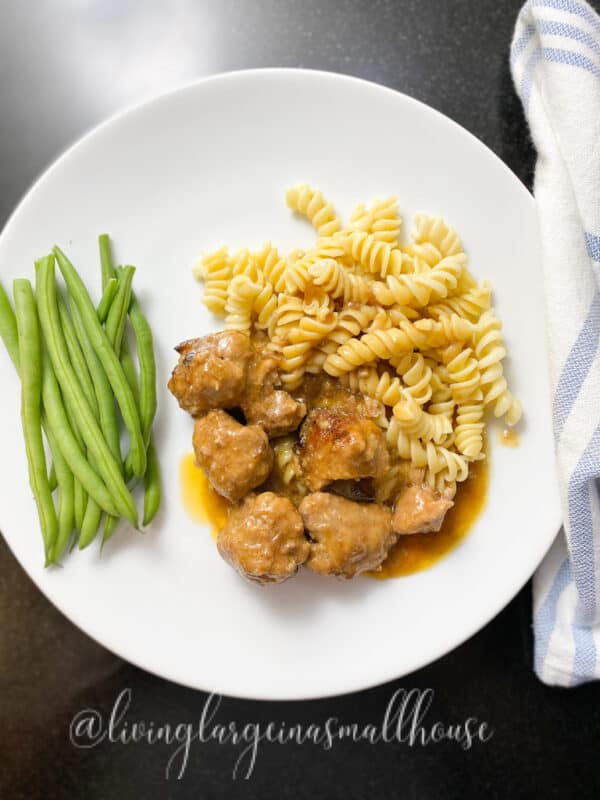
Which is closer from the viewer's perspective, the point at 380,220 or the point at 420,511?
the point at 420,511

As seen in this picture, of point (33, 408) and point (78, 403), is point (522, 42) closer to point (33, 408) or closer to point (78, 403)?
point (78, 403)

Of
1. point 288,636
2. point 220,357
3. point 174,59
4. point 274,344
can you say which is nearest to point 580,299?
point 274,344

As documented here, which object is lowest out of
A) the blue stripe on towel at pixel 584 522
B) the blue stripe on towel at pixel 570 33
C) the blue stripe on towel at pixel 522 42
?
the blue stripe on towel at pixel 584 522

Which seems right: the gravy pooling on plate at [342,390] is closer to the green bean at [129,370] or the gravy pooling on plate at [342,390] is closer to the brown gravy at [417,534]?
the brown gravy at [417,534]

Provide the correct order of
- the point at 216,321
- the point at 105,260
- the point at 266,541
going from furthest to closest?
the point at 216,321 → the point at 105,260 → the point at 266,541

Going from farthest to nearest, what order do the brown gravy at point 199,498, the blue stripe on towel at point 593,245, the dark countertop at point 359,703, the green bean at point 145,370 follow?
→ the dark countertop at point 359,703 < the brown gravy at point 199,498 < the green bean at point 145,370 < the blue stripe on towel at point 593,245

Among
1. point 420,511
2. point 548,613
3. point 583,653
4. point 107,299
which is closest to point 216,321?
point 107,299

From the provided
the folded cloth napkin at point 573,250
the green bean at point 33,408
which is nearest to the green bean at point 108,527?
the green bean at point 33,408
